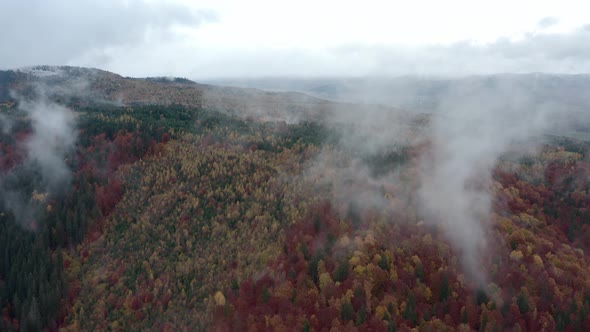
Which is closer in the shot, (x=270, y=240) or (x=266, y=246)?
(x=266, y=246)

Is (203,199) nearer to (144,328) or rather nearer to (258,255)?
(258,255)

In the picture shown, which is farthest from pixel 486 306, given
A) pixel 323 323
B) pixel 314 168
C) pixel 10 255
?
pixel 10 255

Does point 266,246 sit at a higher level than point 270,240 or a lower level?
lower

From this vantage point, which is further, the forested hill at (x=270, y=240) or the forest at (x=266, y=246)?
the forested hill at (x=270, y=240)

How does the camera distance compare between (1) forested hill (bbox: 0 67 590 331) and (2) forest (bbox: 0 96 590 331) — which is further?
(1) forested hill (bbox: 0 67 590 331)
